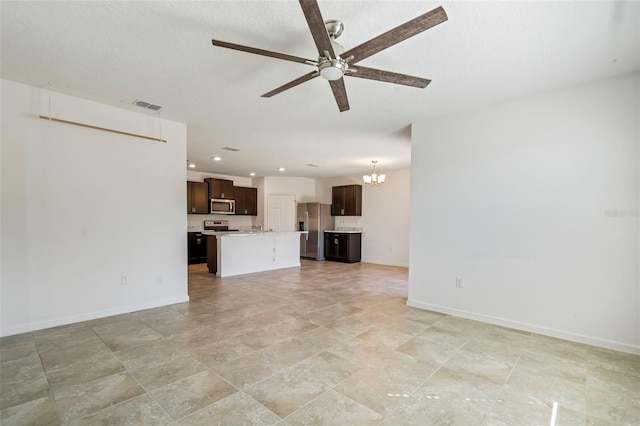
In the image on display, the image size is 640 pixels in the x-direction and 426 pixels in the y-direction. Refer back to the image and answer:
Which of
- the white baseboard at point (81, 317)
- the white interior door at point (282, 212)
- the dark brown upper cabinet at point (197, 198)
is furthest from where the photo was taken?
the white interior door at point (282, 212)

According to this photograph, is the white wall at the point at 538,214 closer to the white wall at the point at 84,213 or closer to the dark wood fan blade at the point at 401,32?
the dark wood fan blade at the point at 401,32

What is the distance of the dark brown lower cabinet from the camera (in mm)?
8227

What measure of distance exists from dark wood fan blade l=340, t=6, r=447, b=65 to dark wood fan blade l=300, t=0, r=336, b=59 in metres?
0.17

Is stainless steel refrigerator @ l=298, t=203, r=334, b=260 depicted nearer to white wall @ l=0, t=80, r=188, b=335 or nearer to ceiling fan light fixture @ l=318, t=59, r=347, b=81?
white wall @ l=0, t=80, r=188, b=335

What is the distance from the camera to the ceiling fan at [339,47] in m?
1.57

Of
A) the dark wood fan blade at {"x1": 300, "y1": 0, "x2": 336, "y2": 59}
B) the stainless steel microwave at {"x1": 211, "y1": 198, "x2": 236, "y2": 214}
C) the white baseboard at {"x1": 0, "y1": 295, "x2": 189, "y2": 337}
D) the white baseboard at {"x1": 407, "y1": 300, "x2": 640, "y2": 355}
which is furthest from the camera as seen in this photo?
the stainless steel microwave at {"x1": 211, "y1": 198, "x2": 236, "y2": 214}

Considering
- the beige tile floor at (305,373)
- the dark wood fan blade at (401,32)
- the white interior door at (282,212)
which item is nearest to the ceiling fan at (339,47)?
the dark wood fan blade at (401,32)

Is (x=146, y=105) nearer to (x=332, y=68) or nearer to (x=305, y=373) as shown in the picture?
(x=332, y=68)

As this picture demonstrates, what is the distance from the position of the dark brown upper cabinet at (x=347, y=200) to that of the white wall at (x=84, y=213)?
5.26 metres

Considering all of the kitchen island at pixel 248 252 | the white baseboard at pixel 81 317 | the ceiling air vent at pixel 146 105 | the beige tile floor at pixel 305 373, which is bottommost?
the beige tile floor at pixel 305 373

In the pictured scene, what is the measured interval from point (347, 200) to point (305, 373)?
21.8 ft

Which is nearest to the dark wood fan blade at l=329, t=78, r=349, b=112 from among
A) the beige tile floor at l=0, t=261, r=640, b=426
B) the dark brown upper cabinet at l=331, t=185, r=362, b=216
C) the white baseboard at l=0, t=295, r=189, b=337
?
the beige tile floor at l=0, t=261, r=640, b=426

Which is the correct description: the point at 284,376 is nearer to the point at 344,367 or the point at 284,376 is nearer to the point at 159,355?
the point at 344,367

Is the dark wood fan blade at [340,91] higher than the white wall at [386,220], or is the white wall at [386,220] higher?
the dark wood fan blade at [340,91]
